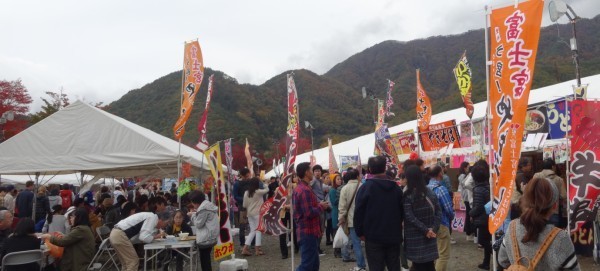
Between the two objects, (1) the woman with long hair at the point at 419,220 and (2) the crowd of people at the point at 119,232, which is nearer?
(1) the woman with long hair at the point at 419,220

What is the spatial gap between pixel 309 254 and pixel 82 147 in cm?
578

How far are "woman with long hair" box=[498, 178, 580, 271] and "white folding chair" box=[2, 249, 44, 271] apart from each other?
5380mm

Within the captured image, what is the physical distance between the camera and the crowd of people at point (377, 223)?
8.30 feet

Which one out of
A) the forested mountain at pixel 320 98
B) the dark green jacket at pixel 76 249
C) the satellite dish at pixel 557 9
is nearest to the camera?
the dark green jacket at pixel 76 249

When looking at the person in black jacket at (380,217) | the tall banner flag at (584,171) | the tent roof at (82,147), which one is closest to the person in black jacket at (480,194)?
the tall banner flag at (584,171)

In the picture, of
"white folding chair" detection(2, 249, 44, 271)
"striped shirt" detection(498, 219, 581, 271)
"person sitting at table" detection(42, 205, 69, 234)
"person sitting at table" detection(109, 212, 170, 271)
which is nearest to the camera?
"striped shirt" detection(498, 219, 581, 271)

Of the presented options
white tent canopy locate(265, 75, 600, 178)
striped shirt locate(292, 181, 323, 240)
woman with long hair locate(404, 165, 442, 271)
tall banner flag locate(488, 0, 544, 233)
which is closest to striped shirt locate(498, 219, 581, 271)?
tall banner flag locate(488, 0, 544, 233)

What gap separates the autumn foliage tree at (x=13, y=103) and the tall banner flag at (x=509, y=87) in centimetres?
2307

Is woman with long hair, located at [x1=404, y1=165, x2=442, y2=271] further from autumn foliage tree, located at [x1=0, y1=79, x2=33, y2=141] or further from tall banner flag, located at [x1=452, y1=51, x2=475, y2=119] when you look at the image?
autumn foliage tree, located at [x1=0, y1=79, x2=33, y2=141]

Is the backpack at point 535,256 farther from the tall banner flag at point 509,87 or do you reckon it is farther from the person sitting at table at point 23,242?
the person sitting at table at point 23,242

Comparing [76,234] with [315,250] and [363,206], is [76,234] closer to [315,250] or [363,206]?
[315,250]

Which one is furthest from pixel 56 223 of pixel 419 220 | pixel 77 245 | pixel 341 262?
pixel 419 220

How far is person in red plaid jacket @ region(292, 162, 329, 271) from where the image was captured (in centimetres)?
568

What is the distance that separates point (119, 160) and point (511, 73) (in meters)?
7.29
